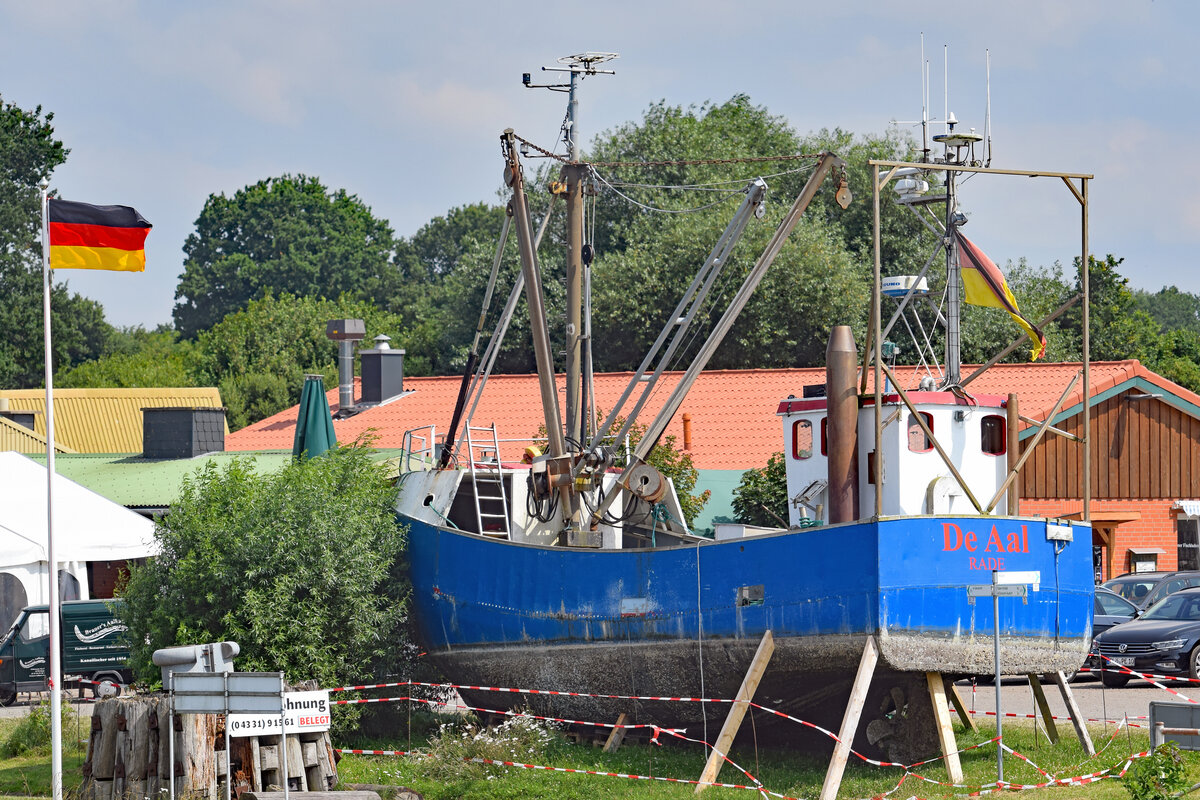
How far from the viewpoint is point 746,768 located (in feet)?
51.7

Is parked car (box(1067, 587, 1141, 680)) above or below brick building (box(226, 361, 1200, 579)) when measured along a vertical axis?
below

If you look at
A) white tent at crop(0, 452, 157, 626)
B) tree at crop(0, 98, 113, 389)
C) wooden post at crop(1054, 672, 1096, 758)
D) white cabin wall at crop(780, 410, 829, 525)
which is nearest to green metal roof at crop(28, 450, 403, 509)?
white tent at crop(0, 452, 157, 626)

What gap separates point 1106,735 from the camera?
16969 mm

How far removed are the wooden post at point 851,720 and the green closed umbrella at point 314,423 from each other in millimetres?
10704

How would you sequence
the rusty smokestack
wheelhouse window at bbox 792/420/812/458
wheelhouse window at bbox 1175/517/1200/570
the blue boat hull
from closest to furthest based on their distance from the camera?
the blue boat hull
the rusty smokestack
wheelhouse window at bbox 792/420/812/458
wheelhouse window at bbox 1175/517/1200/570

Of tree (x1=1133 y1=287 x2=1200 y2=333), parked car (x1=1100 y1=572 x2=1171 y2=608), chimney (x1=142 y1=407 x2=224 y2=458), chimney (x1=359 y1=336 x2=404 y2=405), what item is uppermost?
tree (x1=1133 y1=287 x2=1200 y2=333)

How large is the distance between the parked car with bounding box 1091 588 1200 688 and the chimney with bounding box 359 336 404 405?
2256 cm

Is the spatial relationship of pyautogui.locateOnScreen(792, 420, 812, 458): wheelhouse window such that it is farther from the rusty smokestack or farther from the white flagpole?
the white flagpole

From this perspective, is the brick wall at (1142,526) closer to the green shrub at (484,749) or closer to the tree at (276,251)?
the green shrub at (484,749)

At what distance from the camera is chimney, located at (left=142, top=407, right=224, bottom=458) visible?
3484cm

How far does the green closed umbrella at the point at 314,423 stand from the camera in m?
22.9

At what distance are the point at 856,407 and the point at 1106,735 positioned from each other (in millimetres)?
4796

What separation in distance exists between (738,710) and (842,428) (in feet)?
10.1

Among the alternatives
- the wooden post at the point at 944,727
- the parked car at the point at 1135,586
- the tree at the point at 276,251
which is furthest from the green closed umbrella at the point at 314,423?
the tree at the point at 276,251
